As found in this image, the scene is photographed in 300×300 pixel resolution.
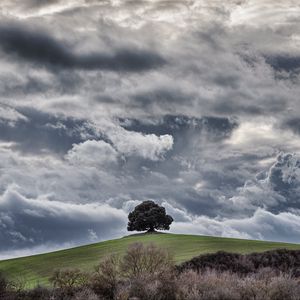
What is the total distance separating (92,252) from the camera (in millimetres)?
92938

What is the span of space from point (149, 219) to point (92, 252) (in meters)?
26.2

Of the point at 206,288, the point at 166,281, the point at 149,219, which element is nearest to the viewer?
the point at 206,288

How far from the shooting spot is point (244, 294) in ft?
103

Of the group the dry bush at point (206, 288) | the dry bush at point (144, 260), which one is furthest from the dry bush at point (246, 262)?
the dry bush at point (206, 288)

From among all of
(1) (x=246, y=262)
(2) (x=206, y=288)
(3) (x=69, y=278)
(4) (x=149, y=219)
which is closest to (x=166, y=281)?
(2) (x=206, y=288)

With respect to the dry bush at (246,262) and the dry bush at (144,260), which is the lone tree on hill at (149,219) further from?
the dry bush at (144,260)

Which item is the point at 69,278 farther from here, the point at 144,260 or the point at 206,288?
the point at 206,288

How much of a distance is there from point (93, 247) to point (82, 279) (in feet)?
188

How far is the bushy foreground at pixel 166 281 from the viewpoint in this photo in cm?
3148

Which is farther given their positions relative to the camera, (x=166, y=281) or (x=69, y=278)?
(x=69, y=278)

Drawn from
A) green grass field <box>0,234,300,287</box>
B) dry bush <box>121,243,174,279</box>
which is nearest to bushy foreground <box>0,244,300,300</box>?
dry bush <box>121,243,174,279</box>

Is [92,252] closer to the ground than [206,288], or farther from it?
farther from it

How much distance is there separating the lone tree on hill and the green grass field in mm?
15776

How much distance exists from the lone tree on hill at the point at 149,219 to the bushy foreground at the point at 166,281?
60.6m
